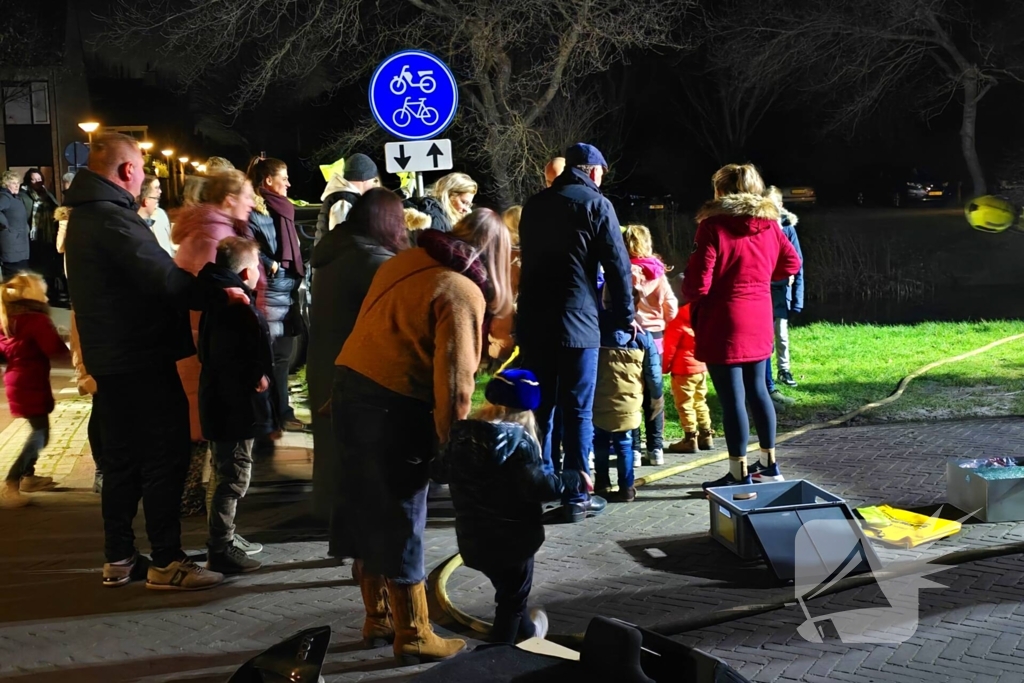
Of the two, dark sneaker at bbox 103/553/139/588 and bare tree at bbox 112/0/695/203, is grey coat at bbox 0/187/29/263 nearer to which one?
bare tree at bbox 112/0/695/203

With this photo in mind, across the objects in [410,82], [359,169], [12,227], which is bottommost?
[359,169]

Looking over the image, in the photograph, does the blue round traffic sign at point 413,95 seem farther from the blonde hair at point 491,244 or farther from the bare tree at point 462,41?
the bare tree at point 462,41

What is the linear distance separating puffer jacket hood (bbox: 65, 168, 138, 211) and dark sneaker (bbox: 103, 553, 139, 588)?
1.90m

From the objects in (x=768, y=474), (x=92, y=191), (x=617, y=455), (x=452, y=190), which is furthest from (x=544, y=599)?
(x=452, y=190)

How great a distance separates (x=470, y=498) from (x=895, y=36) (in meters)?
25.5

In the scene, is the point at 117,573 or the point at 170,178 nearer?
the point at 117,573

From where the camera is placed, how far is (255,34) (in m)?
19.2

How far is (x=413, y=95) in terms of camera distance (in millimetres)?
9016

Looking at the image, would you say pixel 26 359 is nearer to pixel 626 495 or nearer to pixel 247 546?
pixel 247 546

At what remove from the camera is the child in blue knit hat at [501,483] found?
170 inches

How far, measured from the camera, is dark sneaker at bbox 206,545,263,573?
19.3ft

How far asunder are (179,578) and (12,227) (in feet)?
46.3

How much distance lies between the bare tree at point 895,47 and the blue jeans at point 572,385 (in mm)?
21393

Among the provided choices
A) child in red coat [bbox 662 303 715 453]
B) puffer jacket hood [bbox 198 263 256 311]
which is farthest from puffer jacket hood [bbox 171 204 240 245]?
child in red coat [bbox 662 303 715 453]
